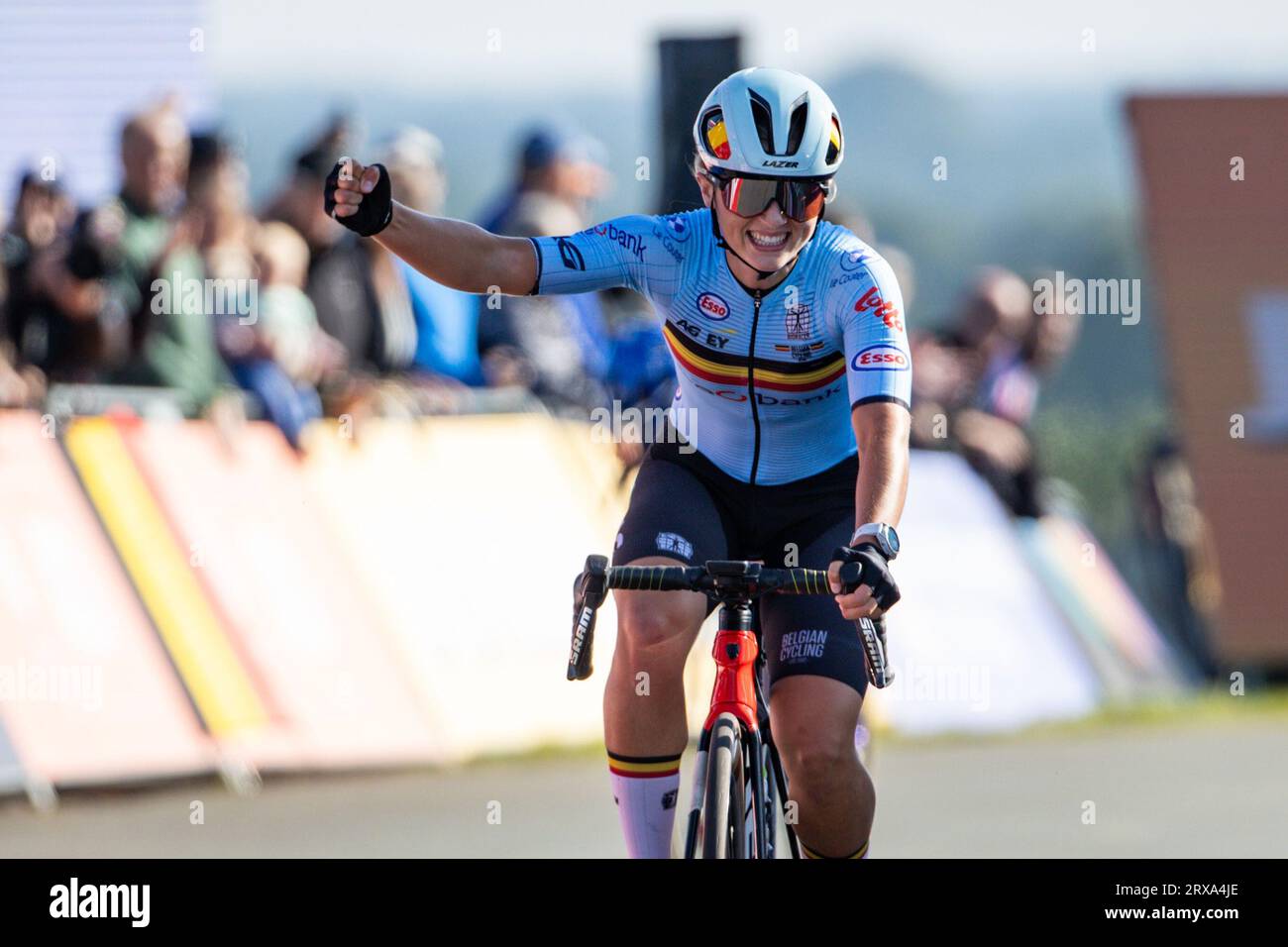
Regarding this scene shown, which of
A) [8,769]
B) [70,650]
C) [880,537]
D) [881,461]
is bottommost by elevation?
[8,769]

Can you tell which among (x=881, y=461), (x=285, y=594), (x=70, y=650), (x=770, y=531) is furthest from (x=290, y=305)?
(x=881, y=461)

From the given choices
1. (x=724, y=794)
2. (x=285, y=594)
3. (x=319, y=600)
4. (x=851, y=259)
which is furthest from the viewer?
(x=319, y=600)

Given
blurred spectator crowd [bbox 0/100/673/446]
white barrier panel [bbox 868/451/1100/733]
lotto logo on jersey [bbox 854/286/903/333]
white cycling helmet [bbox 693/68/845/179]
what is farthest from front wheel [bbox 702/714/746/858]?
white barrier panel [bbox 868/451/1100/733]

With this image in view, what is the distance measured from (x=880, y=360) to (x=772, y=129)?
2.00 feet

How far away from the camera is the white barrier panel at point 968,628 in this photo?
11.2m

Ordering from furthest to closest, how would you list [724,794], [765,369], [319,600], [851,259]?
1. [319,600]
2. [765,369]
3. [851,259]
4. [724,794]

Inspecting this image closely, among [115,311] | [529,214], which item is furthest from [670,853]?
[529,214]

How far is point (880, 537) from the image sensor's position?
4.76 m

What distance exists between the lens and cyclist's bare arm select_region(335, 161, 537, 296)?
508cm

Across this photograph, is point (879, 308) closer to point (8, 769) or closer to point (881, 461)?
point (881, 461)

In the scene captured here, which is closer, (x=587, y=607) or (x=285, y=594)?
(x=587, y=607)
